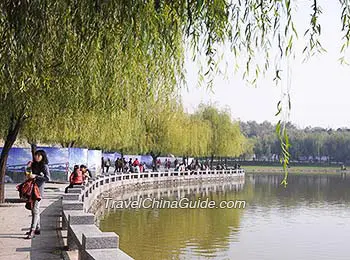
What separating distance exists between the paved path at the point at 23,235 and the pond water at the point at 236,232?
7.20ft

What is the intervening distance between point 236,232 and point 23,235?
333 inches

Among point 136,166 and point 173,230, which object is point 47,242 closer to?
point 173,230

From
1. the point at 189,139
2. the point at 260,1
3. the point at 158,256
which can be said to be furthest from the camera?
the point at 189,139

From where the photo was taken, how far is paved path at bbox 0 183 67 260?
25.2 ft

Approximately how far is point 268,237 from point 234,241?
1280mm

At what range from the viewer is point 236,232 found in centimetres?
1645

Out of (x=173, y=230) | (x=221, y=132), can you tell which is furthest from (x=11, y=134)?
(x=221, y=132)

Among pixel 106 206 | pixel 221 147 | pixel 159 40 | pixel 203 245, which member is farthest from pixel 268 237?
pixel 221 147

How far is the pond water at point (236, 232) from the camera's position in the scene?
13484 millimetres

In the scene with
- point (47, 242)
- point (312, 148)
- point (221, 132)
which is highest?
point (221, 132)

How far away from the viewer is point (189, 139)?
42.9 metres

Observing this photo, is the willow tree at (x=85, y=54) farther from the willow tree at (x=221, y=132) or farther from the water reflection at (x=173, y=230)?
the willow tree at (x=221, y=132)

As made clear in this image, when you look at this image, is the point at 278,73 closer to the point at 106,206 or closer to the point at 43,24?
the point at 43,24

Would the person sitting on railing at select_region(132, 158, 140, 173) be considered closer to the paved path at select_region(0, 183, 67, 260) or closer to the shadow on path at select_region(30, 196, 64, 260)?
the paved path at select_region(0, 183, 67, 260)
